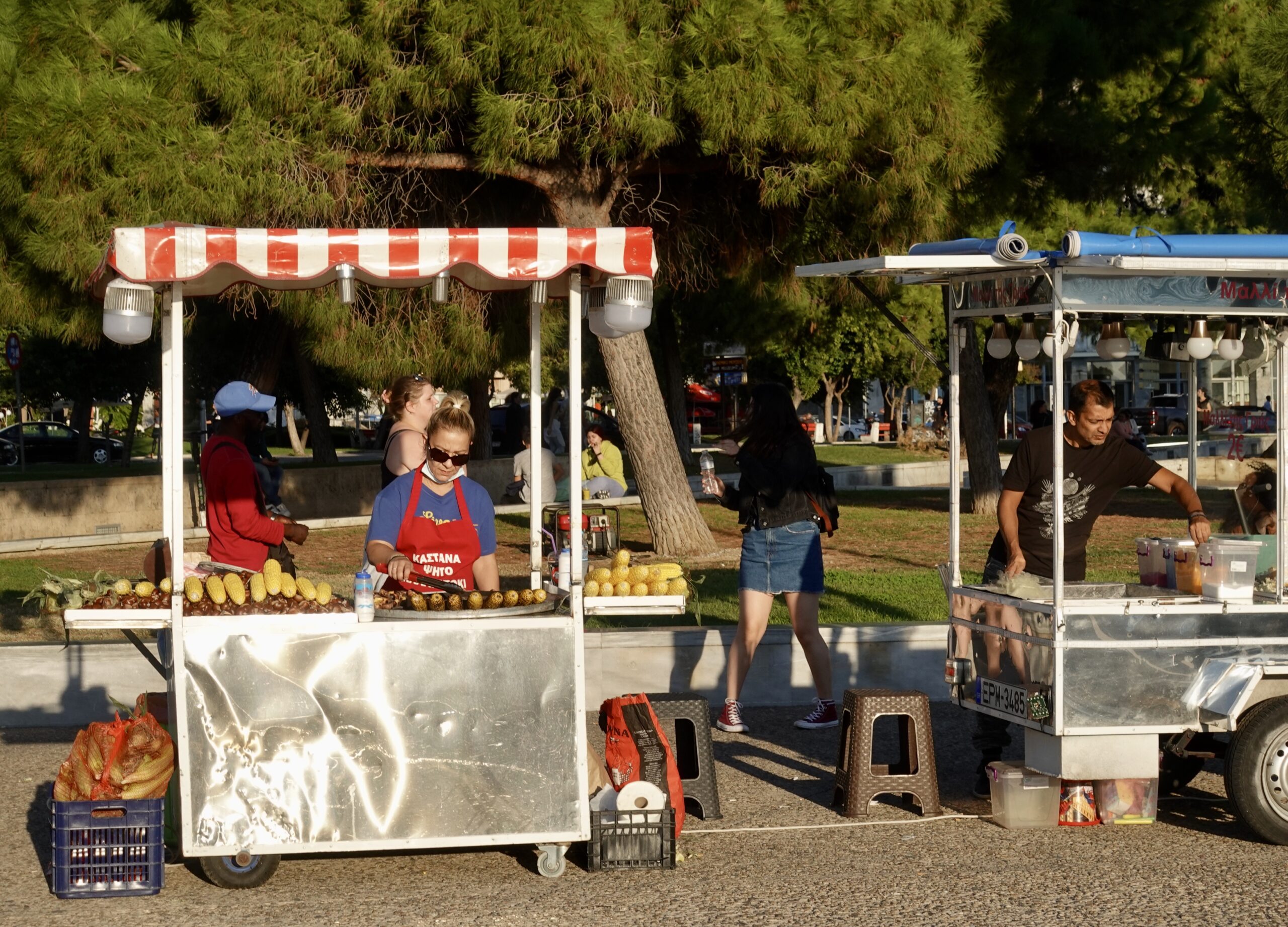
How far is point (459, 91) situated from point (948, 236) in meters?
5.57

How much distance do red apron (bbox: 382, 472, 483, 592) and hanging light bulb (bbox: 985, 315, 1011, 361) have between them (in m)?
2.53

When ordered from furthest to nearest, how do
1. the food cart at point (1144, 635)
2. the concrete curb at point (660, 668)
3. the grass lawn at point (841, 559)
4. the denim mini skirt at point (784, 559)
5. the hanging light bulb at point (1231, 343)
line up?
the grass lawn at point (841, 559) → the concrete curb at point (660, 668) → the denim mini skirt at point (784, 559) → the hanging light bulb at point (1231, 343) → the food cart at point (1144, 635)

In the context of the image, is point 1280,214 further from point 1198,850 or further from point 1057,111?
point 1198,850

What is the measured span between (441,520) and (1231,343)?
345 centimetres

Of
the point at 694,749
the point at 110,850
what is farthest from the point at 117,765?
the point at 694,749

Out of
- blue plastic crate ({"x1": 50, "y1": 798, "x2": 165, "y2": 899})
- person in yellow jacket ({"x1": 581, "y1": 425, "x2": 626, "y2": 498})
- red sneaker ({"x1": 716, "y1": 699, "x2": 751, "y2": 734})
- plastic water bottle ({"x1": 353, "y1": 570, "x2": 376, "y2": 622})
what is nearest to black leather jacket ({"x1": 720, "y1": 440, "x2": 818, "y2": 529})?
red sneaker ({"x1": 716, "y1": 699, "x2": 751, "y2": 734})

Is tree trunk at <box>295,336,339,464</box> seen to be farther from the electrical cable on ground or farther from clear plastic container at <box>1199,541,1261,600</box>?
clear plastic container at <box>1199,541,1261,600</box>

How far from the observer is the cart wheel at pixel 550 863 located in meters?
5.70

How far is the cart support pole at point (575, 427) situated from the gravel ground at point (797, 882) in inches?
45.8

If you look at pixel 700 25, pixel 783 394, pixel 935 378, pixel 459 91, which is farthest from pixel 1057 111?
pixel 935 378

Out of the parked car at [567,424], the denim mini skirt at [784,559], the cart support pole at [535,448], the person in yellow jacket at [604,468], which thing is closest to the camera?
the cart support pole at [535,448]

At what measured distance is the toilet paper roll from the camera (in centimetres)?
576

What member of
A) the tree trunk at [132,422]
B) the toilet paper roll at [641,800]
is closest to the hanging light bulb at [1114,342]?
the toilet paper roll at [641,800]

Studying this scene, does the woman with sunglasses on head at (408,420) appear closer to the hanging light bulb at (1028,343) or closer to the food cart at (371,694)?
the food cart at (371,694)
